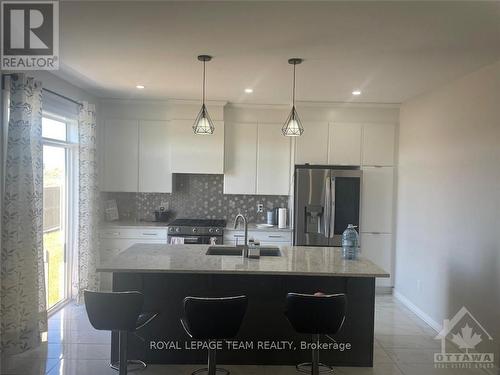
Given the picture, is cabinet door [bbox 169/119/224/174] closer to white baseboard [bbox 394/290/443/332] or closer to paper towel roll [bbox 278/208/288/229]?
paper towel roll [bbox 278/208/288/229]

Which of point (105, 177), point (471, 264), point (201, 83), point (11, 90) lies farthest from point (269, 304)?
point (105, 177)

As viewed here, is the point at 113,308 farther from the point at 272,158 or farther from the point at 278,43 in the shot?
the point at 272,158

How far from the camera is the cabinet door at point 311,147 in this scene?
5.59 m

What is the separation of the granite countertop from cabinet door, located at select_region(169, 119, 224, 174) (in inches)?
80.3

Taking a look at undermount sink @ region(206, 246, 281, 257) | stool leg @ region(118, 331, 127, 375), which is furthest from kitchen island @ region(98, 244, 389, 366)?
stool leg @ region(118, 331, 127, 375)

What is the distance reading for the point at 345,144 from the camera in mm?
5594

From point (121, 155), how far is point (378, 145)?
3.56 m

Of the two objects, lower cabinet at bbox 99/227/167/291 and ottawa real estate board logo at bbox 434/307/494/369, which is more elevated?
lower cabinet at bbox 99/227/167/291

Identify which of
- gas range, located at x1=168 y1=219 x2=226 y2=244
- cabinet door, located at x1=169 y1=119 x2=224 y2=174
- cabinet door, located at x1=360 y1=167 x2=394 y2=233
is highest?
cabinet door, located at x1=169 y1=119 x2=224 y2=174

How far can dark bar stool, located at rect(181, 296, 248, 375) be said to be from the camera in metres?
2.51

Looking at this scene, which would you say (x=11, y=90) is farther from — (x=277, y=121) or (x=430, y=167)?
(x=430, y=167)

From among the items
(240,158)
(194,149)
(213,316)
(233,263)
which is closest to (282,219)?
(240,158)

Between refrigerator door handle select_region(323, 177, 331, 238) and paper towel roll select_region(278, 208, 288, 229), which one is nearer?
refrigerator door handle select_region(323, 177, 331, 238)

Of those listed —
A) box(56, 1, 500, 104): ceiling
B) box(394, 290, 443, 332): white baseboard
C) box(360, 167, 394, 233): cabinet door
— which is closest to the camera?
box(56, 1, 500, 104): ceiling
